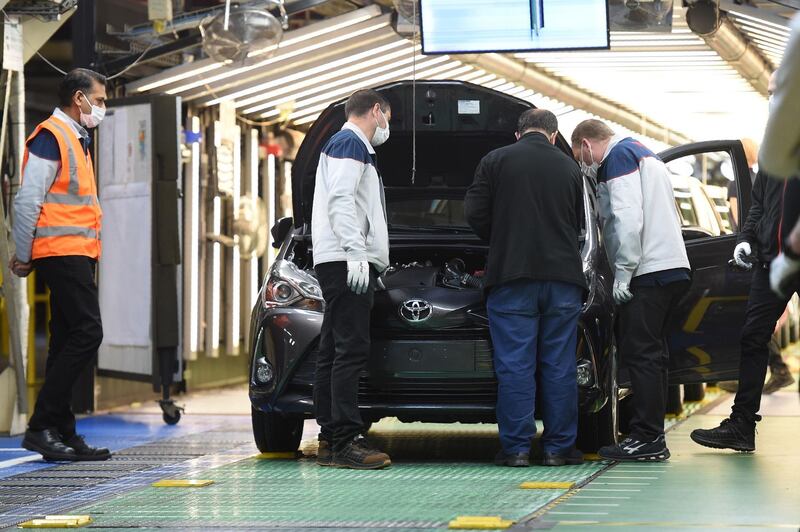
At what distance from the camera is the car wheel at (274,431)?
759cm

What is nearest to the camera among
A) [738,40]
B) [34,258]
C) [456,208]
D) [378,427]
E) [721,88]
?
[34,258]

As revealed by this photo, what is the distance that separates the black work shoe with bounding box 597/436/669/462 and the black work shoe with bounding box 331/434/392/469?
1.14m

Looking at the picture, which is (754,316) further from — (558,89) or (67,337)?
(558,89)

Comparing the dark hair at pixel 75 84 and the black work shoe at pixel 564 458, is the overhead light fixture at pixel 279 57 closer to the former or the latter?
the dark hair at pixel 75 84

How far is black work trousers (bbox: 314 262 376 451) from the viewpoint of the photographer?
696cm

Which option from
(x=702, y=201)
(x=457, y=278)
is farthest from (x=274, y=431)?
(x=702, y=201)

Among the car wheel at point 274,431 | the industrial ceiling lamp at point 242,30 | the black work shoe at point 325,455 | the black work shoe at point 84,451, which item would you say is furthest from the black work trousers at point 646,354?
the industrial ceiling lamp at point 242,30

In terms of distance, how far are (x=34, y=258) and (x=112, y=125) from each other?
111 inches

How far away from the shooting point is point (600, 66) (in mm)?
13133

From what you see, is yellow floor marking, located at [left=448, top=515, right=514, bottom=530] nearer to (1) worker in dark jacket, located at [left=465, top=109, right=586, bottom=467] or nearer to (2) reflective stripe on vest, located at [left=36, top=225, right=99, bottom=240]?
(1) worker in dark jacket, located at [left=465, top=109, right=586, bottom=467]

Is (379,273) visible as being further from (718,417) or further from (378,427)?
(718,417)

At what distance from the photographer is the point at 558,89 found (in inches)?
547

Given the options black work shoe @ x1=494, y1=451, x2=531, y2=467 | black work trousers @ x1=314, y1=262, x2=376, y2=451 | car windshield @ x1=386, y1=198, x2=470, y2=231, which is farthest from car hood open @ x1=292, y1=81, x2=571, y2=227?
black work shoe @ x1=494, y1=451, x2=531, y2=467

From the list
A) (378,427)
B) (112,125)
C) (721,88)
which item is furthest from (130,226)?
(721,88)
